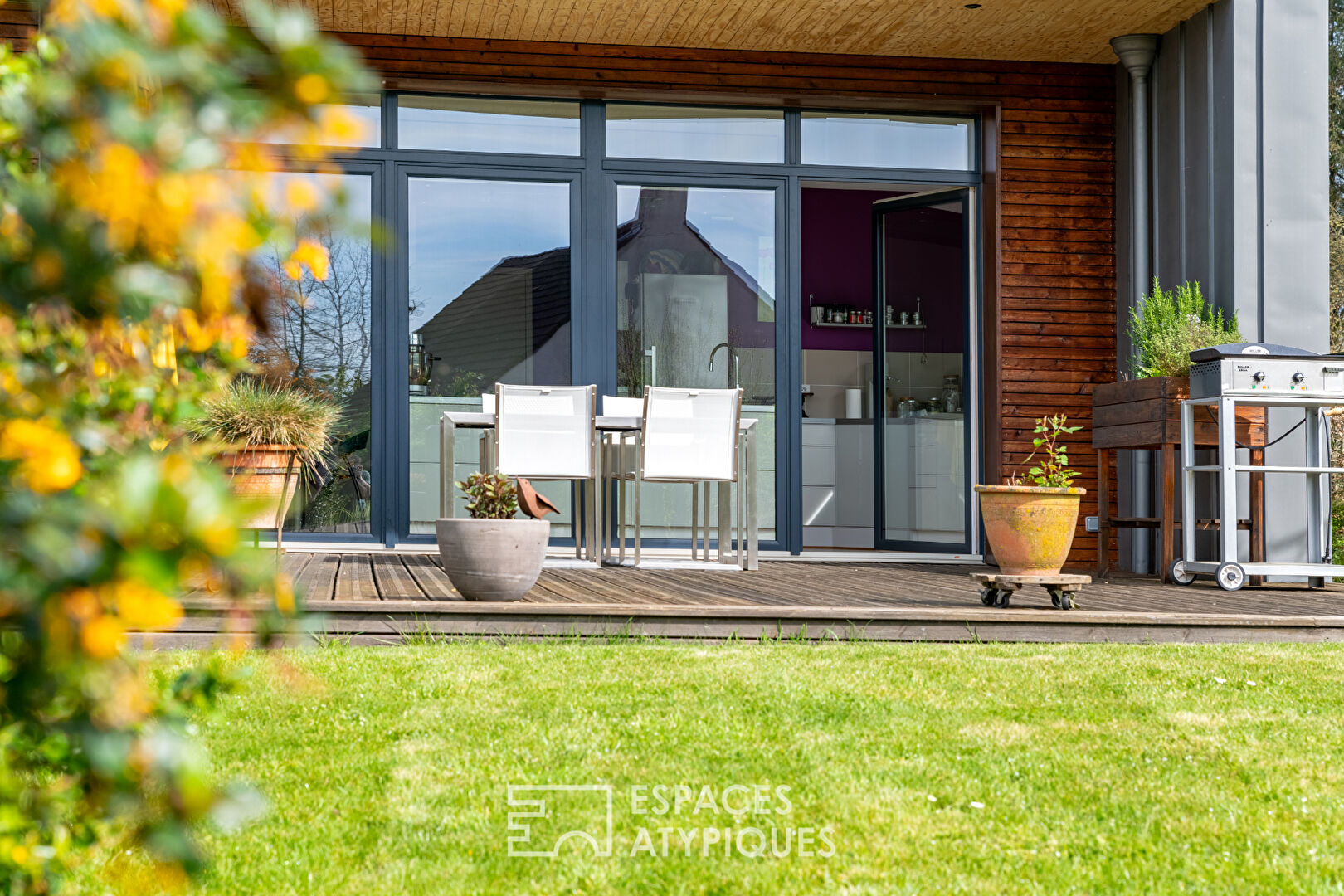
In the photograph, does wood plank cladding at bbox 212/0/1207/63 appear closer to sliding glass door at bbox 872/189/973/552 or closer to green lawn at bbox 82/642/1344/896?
sliding glass door at bbox 872/189/973/552

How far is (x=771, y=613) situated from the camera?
366cm

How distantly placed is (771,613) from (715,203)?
12.1ft

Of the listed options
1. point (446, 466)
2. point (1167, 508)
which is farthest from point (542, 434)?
point (1167, 508)

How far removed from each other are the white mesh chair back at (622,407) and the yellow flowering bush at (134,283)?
530 cm

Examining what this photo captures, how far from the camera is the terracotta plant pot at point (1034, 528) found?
407 cm

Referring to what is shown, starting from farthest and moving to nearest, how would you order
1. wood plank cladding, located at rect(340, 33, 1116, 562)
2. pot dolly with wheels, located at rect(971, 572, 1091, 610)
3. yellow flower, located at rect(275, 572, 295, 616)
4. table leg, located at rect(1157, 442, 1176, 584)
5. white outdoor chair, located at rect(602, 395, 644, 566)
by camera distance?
wood plank cladding, located at rect(340, 33, 1116, 562) → white outdoor chair, located at rect(602, 395, 644, 566) → table leg, located at rect(1157, 442, 1176, 584) → pot dolly with wheels, located at rect(971, 572, 1091, 610) → yellow flower, located at rect(275, 572, 295, 616)

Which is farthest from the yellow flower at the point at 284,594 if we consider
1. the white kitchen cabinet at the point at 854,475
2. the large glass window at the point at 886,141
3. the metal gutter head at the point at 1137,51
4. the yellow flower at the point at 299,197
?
the white kitchen cabinet at the point at 854,475

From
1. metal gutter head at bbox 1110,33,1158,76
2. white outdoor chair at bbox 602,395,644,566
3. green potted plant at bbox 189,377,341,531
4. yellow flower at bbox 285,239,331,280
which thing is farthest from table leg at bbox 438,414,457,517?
yellow flower at bbox 285,239,331,280

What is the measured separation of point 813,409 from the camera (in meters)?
10.0

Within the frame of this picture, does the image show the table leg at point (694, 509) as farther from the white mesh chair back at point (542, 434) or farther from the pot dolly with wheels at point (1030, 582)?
the pot dolly with wheels at point (1030, 582)

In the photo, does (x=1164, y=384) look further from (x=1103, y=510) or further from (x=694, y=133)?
(x=694, y=133)


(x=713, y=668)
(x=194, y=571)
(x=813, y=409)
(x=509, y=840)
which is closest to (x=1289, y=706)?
(x=713, y=668)

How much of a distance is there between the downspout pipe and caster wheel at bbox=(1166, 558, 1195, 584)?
108 centimetres

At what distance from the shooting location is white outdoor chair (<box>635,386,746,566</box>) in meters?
5.37
